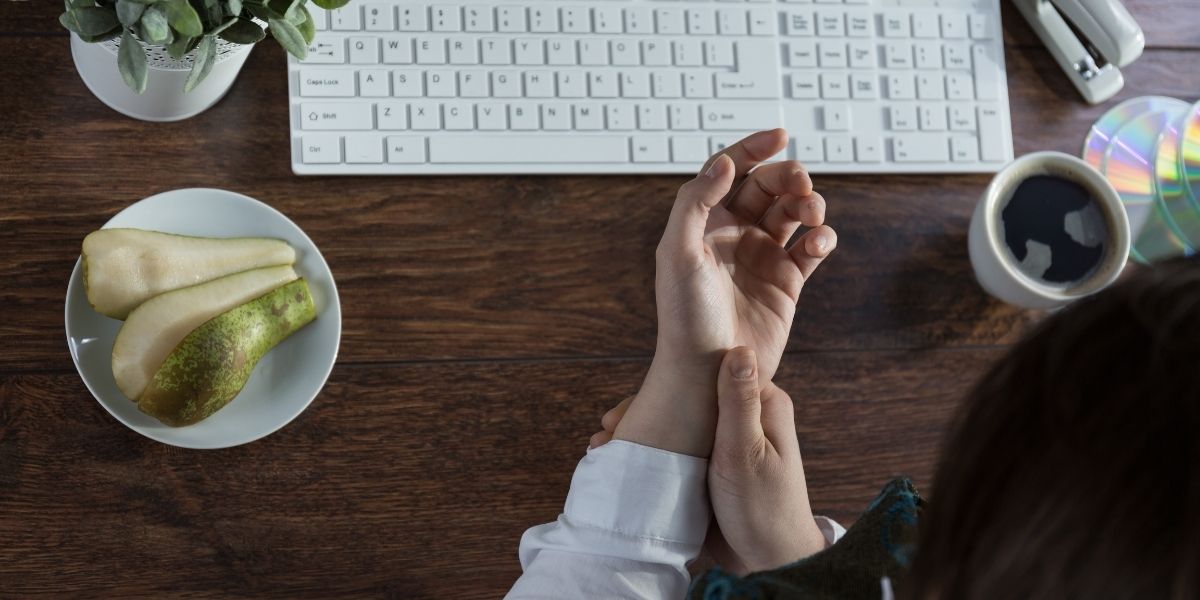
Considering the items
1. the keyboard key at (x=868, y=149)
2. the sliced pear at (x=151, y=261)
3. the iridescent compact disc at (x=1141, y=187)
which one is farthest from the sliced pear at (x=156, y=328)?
the iridescent compact disc at (x=1141, y=187)

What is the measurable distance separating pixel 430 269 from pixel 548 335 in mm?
90

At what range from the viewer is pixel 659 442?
626 mm

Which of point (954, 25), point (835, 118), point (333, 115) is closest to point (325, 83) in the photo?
point (333, 115)

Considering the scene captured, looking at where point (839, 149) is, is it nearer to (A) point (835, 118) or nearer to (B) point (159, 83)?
(A) point (835, 118)

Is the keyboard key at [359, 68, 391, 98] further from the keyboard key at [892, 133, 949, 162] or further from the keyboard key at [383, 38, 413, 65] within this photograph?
the keyboard key at [892, 133, 949, 162]

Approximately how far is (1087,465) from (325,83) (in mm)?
492

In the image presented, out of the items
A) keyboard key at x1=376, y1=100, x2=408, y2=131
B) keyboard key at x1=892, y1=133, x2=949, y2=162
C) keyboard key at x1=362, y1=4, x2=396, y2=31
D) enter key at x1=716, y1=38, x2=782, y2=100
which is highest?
keyboard key at x1=362, y1=4, x2=396, y2=31

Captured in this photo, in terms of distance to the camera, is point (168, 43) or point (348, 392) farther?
point (348, 392)

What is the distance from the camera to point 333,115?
64cm

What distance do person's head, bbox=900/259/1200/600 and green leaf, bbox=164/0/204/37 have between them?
15.8 inches

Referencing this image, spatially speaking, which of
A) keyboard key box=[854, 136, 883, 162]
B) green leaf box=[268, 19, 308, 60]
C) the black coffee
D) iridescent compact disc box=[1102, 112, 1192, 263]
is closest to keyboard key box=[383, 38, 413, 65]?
green leaf box=[268, 19, 308, 60]

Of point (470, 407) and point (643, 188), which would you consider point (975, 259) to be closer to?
point (643, 188)

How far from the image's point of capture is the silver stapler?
711 mm

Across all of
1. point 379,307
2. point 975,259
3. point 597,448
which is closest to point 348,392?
point 379,307
